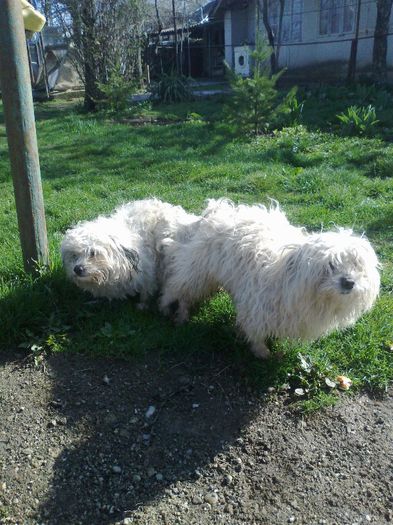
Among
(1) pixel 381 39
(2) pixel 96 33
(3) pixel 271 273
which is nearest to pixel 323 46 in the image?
(1) pixel 381 39

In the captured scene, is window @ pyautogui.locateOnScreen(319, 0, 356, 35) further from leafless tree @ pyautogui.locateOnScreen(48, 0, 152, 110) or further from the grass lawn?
leafless tree @ pyautogui.locateOnScreen(48, 0, 152, 110)

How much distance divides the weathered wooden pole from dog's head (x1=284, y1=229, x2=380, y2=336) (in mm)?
2031

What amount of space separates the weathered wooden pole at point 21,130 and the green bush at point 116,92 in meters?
10.2

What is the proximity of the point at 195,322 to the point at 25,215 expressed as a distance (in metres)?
1.55

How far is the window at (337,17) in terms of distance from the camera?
61.2 feet

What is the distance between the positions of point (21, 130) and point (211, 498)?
272cm

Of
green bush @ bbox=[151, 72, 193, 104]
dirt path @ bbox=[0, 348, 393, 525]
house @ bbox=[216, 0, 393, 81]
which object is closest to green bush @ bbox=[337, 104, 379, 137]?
dirt path @ bbox=[0, 348, 393, 525]

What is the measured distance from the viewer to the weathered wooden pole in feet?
10.8

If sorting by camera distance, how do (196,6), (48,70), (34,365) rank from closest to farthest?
(34,365), (48,70), (196,6)

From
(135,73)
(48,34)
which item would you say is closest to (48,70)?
(48,34)

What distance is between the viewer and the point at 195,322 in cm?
381

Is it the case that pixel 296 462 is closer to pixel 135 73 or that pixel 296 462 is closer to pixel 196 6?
pixel 135 73

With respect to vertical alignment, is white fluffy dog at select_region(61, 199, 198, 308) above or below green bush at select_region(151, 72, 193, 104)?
below

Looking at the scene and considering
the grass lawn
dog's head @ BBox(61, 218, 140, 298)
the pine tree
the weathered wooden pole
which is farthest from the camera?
the pine tree
